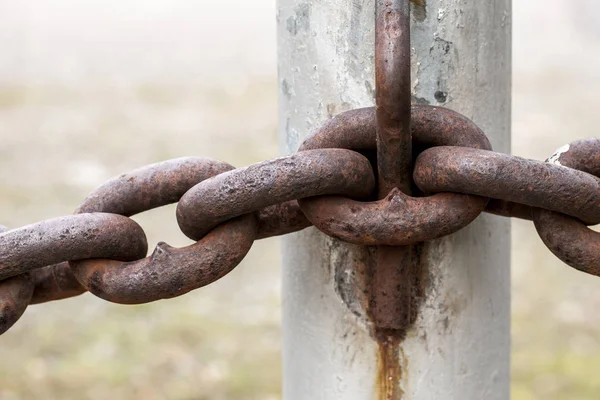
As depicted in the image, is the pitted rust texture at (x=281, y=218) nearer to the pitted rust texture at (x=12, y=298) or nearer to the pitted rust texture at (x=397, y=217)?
the pitted rust texture at (x=397, y=217)

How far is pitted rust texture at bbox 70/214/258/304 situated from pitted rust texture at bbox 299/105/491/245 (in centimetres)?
7

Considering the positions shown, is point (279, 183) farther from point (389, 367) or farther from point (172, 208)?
point (172, 208)

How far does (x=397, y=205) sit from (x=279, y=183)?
0.11 m

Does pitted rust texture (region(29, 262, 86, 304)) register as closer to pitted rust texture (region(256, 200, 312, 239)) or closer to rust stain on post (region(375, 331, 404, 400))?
pitted rust texture (region(256, 200, 312, 239))

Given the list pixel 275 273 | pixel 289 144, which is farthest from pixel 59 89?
pixel 289 144

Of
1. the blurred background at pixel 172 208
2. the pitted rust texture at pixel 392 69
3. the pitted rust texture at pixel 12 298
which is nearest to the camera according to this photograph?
the pitted rust texture at pixel 392 69

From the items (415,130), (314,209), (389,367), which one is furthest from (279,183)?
(389,367)

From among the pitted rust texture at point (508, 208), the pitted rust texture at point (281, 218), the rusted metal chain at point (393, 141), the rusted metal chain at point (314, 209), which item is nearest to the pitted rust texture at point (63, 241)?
the rusted metal chain at point (314, 209)

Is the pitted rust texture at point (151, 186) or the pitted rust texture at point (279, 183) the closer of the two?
the pitted rust texture at point (279, 183)

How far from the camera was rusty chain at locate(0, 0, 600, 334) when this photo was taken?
788 millimetres

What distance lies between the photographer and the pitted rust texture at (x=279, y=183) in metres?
0.79

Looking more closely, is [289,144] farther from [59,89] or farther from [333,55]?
[59,89]

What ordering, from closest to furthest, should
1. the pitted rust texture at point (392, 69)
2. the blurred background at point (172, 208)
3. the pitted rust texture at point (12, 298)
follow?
the pitted rust texture at point (392, 69) → the pitted rust texture at point (12, 298) → the blurred background at point (172, 208)

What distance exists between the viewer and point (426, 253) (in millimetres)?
903
